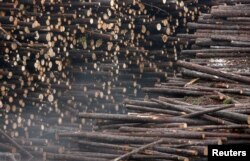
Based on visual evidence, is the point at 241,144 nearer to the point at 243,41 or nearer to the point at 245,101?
the point at 245,101

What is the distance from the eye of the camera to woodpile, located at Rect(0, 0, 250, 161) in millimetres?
6180

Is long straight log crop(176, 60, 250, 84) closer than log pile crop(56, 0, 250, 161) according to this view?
No

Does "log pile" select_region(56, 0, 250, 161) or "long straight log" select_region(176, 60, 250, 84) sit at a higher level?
"long straight log" select_region(176, 60, 250, 84)

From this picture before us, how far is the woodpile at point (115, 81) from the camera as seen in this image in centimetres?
618

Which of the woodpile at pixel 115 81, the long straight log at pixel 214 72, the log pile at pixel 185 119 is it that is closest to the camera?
the log pile at pixel 185 119

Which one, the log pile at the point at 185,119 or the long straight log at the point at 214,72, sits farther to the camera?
the long straight log at the point at 214,72

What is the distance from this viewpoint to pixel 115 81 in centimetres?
947

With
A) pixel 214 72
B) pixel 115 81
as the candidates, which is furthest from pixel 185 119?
pixel 115 81

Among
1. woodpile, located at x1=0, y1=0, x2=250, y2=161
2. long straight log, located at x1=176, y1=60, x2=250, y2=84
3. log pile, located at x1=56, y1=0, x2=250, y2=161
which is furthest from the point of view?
long straight log, located at x1=176, y1=60, x2=250, y2=84

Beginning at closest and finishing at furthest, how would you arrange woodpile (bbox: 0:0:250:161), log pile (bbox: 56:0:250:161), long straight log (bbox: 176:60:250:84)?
log pile (bbox: 56:0:250:161) < woodpile (bbox: 0:0:250:161) < long straight log (bbox: 176:60:250:84)

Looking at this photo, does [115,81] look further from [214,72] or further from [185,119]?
[185,119]

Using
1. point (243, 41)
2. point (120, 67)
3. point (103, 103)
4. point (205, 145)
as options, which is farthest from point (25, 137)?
point (243, 41)

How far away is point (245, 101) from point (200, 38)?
2.51 m

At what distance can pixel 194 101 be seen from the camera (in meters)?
6.96
